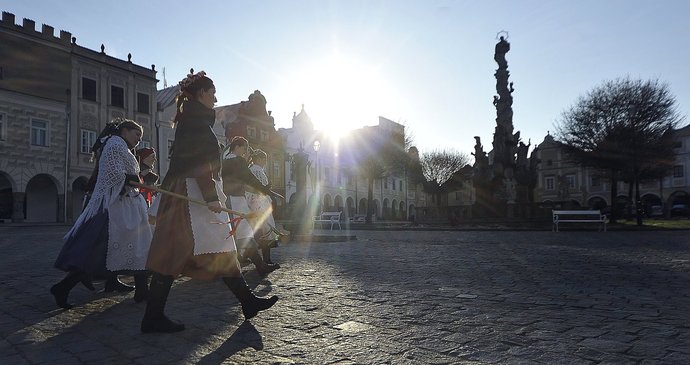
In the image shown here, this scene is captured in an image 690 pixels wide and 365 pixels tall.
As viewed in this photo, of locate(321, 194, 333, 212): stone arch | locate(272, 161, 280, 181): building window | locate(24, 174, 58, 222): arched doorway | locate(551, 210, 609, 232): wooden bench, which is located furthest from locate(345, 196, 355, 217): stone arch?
locate(551, 210, 609, 232): wooden bench

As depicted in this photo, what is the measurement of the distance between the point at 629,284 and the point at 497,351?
3.61 meters

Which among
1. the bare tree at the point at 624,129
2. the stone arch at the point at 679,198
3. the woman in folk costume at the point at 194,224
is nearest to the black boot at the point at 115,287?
the woman in folk costume at the point at 194,224

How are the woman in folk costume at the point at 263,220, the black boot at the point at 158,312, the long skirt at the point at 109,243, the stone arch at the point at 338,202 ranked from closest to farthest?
the black boot at the point at 158,312 < the long skirt at the point at 109,243 < the woman in folk costume at the point at 263,220 < the stone arch at the point at 338,202

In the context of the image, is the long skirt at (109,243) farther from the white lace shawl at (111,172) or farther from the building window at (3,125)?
the building window at (3,125)

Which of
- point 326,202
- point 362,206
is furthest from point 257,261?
point 362,206

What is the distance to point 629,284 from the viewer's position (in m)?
5.61

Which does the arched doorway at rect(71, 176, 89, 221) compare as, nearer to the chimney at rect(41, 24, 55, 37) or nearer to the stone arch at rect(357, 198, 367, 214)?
the chimney at rect(41, 24, 55, 37)

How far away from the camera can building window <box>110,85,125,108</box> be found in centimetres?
3459

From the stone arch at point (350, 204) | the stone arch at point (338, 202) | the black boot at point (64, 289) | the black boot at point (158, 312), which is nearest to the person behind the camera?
the black boot at point (158, 312)

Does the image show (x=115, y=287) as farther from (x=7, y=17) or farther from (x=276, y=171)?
(x=276, y=171)

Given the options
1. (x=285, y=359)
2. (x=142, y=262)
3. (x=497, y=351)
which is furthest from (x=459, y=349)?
(x=142, y=262)

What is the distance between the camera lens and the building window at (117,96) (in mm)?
34594

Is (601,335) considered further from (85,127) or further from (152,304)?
(85,127)

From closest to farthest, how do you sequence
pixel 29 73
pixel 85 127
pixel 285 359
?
pixel 285 359, pixel 29 73, pixel 85 127
